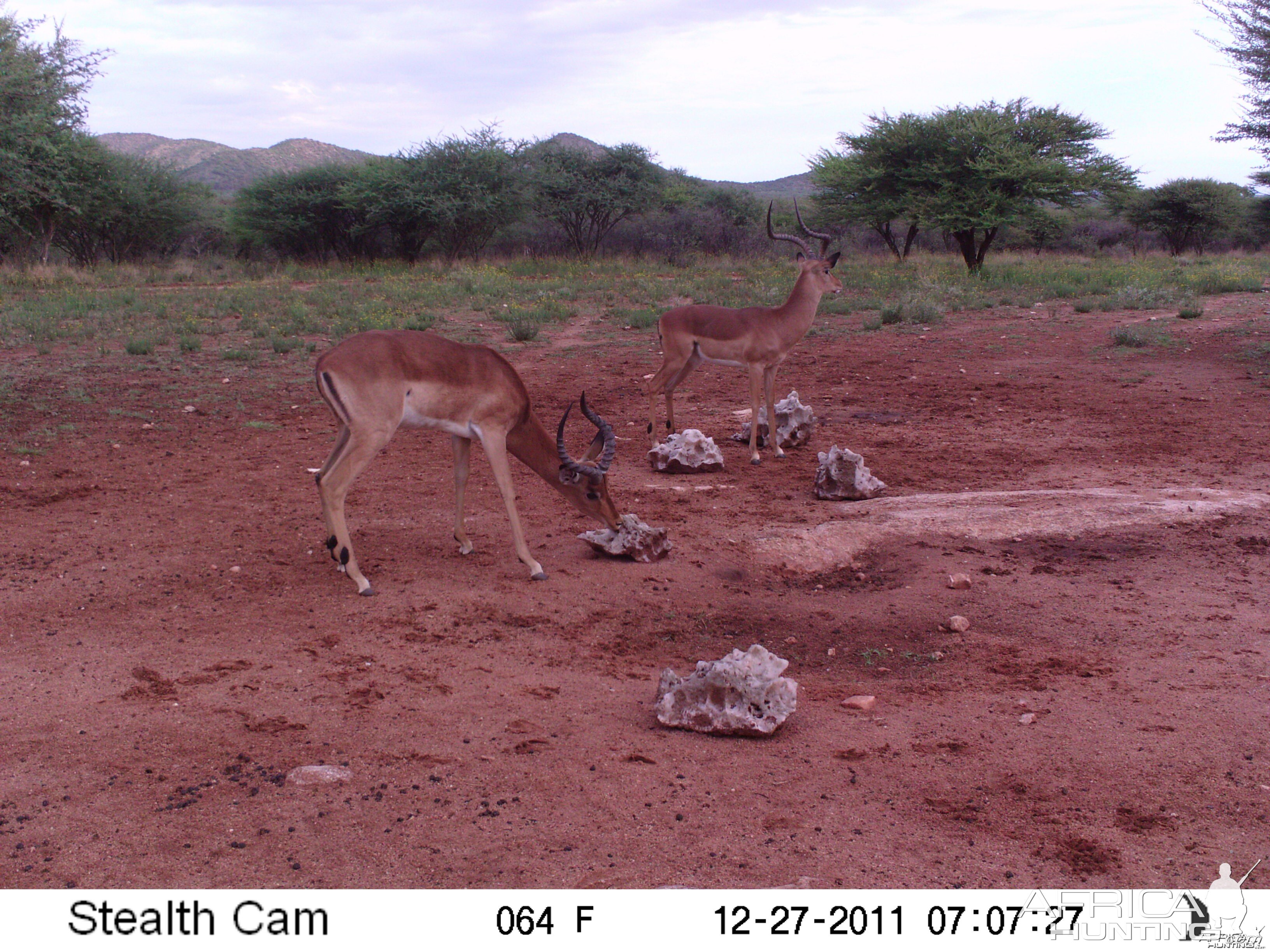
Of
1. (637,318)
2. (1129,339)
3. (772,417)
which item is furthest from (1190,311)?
(772,417)

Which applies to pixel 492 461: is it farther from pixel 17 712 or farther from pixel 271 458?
pixel 271 458

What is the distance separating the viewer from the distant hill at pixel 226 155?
8819 cm

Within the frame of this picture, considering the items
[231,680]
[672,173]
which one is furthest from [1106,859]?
[672,173]

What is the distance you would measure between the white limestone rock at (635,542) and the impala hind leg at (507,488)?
0.48 m

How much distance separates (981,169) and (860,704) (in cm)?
2475

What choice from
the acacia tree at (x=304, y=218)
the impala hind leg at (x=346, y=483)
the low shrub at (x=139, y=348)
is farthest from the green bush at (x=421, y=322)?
the acacia tree at (x=304, y=218)

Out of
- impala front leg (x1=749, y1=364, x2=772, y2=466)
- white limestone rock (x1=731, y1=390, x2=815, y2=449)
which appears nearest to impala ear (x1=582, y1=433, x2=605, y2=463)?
impala front leg (x1=749, y1=364, x2=772, y2=466)

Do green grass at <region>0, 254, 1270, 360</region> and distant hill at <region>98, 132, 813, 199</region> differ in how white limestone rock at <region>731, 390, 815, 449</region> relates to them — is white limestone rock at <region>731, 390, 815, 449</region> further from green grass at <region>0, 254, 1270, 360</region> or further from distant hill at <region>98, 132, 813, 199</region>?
distant hill at <region>98, 132, 813, 199</region>

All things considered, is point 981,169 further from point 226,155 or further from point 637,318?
point 226,155

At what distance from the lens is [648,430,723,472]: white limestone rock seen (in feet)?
29.2

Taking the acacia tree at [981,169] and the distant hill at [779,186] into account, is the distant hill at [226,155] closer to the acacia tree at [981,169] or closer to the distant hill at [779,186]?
the distant hill at [779,186]

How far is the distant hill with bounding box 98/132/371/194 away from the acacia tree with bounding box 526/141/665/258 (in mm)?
52956

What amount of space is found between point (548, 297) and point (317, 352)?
Answer: 7490 mm

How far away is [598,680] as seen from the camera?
16.0ft
